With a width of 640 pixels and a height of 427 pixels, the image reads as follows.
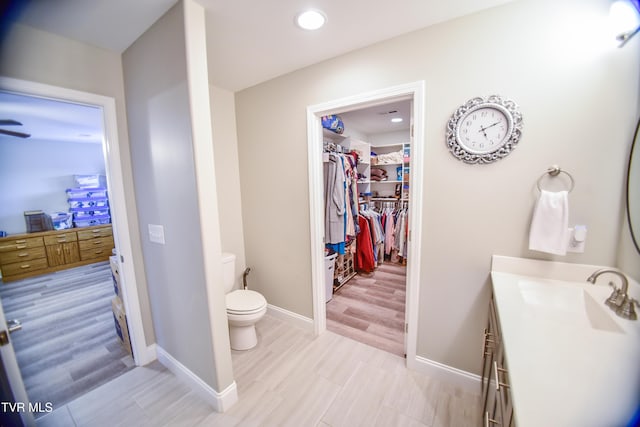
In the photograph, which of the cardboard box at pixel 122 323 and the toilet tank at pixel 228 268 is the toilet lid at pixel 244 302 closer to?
the toilet tank at pixel 228 268

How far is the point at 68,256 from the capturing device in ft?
13.9

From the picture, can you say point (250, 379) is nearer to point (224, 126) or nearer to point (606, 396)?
point (606, 396)

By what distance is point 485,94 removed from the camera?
1.38 metres

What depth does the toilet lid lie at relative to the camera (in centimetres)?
196

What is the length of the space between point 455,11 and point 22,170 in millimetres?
6453

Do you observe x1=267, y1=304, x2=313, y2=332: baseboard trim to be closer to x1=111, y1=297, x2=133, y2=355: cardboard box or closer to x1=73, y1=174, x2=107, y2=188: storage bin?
x1=111, y1=297, x2=133, y2=355: cardboard box

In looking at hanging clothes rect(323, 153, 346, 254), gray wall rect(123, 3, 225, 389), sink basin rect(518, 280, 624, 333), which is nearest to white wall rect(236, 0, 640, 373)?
sink basin rect(518, 280, 624, 333)

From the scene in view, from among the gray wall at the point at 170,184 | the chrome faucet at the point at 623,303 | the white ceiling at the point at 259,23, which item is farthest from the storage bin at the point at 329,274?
the chrome faucet at the point at 623,303

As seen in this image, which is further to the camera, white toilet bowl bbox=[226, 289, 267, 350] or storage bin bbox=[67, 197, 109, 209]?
storage bin bbox=[67, 197, 109, 209]

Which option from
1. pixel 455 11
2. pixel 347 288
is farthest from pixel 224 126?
pixel 347 288

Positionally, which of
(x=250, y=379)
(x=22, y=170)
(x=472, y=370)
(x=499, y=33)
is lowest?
(x=250, y=379)

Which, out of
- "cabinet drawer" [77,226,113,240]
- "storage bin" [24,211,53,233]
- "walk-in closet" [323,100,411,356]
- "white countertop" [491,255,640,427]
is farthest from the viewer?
"cabinet drawer" [77,226,113,240]

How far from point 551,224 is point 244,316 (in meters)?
2.17

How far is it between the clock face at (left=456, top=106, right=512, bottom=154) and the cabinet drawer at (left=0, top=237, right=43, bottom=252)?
244 inches
